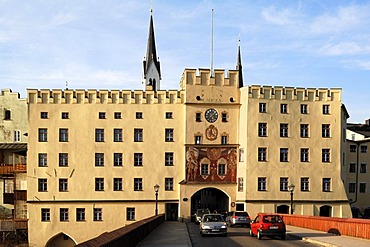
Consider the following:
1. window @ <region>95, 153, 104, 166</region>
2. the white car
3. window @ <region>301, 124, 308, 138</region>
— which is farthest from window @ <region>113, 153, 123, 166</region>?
the white car

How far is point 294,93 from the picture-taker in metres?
61.7

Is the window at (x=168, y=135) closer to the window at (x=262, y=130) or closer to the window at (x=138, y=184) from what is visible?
the window at (x=138, y=184)

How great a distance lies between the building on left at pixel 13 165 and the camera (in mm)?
62406

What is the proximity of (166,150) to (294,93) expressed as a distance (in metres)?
16.5

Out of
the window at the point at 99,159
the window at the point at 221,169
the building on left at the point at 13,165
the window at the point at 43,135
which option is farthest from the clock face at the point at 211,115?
the building on left at the point at 13,165

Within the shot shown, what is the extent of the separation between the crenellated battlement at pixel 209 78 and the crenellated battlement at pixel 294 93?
293cm

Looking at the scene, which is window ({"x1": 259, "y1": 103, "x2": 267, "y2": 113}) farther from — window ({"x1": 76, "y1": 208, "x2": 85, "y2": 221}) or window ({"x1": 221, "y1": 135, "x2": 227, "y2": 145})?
window ({"x1": 76, "y1": 208, "x2": 85, "y2": 221})

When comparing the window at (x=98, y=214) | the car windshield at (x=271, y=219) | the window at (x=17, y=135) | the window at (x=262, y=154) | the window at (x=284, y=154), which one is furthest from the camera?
the window at (x=17, y=135)

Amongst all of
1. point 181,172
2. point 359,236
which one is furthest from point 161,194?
point 359,236

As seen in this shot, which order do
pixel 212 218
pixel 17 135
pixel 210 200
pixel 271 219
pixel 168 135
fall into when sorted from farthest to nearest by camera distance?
pixel 17 135
pixel 210 200
pixel 168 135
pixel 212 218
pixel 271 219

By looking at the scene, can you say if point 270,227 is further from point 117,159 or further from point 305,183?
point 117,159

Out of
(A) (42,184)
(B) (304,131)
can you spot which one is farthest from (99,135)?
(B) (304,131)

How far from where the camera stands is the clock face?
204ft

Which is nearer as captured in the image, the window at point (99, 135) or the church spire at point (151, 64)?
the window at point (99, 135)
